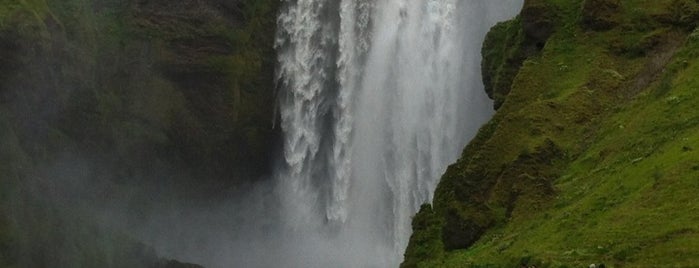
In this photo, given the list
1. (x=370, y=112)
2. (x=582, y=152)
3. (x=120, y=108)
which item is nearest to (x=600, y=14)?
(x=582, y=152)

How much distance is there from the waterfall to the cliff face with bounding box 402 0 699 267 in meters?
25.6

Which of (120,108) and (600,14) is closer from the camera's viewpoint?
(600,14)

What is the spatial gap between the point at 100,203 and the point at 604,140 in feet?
145

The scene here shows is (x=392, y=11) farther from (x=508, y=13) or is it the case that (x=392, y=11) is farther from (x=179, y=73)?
(x=179, y=73)

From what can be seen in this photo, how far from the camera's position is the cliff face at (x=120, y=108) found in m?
58.2

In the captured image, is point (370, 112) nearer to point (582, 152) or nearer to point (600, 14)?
point (600, 14)

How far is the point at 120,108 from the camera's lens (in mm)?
63781

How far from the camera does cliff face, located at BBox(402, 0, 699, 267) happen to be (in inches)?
708

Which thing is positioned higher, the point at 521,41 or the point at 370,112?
the point at 370,112

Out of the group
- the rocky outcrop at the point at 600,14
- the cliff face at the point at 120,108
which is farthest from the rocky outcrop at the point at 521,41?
the cliff face at the point at 120,108

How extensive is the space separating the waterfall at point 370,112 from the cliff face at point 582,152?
25578 mm

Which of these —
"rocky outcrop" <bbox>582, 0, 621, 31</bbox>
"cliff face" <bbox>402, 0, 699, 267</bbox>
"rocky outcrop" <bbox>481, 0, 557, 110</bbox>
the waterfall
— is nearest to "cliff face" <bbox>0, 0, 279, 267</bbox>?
the waterfall

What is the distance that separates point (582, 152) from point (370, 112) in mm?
39292

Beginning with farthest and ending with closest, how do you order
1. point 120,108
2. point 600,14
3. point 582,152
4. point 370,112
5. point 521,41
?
point 120,108, point 370,112, point 521,41, point 600,14, point 582,152
